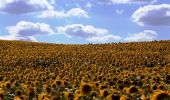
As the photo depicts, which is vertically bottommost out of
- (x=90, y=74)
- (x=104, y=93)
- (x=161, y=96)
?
(x=90, y=74)

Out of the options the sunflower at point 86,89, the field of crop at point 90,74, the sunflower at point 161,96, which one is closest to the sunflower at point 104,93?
the field of crop at point 90,74

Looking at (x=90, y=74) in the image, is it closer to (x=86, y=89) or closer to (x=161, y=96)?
(x=86, y=89)

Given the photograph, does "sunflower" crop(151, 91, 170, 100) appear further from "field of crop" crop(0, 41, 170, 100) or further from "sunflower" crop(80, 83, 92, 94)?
"sunflower" crop(80, 83, 92, 94)

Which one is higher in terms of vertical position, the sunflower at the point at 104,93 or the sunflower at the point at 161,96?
the sunflower at the point at 161,96

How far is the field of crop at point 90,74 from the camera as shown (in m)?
14.7

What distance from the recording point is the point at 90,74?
2394cm

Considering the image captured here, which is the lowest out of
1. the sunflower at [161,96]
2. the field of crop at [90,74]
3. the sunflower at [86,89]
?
the field of crop at [90,74]

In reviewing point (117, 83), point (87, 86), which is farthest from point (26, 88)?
point (117, 83)

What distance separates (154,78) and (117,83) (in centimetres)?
141

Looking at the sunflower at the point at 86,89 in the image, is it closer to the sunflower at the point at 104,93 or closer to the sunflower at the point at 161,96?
the sunflower at the point at 104,93

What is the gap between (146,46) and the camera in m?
47.5

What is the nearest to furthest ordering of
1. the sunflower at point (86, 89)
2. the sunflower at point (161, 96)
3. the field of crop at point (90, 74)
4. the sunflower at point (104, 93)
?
the sunflower at point (161, 96)
the sunflower at point (104, 93)
the sunflower at point (86, 89)
the field of crop at point (90, 74)

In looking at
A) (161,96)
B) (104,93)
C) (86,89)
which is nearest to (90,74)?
(86,89)

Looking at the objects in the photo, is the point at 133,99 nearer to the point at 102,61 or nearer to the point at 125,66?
the point at 125,66
